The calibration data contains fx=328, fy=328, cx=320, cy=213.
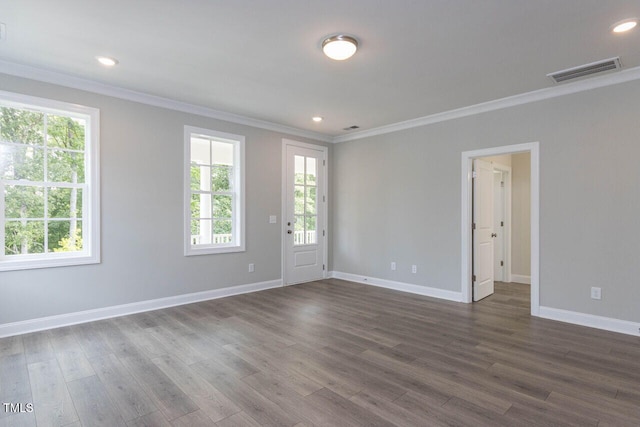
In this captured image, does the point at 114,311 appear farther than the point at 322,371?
Yes

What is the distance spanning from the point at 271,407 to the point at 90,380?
145 cm

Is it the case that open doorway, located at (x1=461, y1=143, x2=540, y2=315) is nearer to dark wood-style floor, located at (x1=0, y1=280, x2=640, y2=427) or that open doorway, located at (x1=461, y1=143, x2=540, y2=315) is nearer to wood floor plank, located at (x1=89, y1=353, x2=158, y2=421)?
dark wood-style floor, located at (x1=0, y1=280, x2=640, y2=427)

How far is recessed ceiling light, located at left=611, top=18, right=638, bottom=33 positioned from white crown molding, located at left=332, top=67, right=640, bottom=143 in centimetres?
106

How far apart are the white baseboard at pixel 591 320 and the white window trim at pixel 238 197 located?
420 centimetres

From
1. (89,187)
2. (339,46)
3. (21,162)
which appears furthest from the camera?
(89,187)

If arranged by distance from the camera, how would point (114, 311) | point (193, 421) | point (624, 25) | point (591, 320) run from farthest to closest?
point (114, 311)
point (591, 320)
point (624, 25)
point (193, 421)

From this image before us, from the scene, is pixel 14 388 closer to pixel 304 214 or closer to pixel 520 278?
pixel 304 214

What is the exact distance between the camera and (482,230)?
4.92 meters

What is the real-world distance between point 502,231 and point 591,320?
2.60m

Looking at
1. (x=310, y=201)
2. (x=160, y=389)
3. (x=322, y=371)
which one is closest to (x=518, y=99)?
(x=310, y=201)

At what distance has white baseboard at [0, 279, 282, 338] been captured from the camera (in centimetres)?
338

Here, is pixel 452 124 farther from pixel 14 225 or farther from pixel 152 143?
pixel 14 225

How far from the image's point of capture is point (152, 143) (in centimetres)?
425

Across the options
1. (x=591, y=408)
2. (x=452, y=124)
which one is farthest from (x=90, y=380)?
(x=452, y=124)
